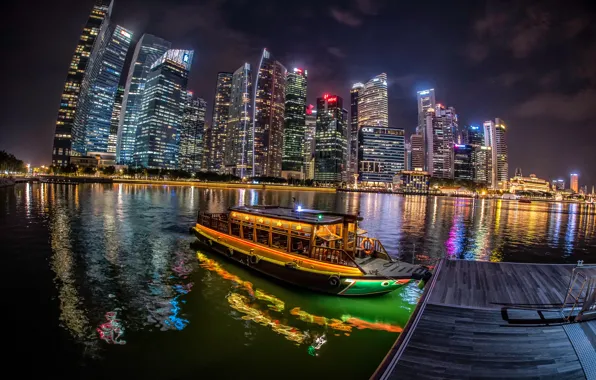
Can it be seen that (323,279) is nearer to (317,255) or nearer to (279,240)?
(317,255)

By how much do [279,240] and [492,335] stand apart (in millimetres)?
12641

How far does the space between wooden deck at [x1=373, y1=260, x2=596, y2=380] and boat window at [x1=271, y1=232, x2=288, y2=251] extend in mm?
9032

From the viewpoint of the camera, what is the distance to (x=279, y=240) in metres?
19.3

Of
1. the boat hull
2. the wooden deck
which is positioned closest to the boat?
the boat hull

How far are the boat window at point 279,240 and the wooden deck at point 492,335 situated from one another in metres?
9.03

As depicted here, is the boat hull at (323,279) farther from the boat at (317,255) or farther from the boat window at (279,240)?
the boat window at (279,240)

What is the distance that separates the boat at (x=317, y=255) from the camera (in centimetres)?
1555

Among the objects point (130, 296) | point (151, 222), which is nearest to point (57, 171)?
point (151, 222)

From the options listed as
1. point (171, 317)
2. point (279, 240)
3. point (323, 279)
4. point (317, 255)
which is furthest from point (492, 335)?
point (279, 240)

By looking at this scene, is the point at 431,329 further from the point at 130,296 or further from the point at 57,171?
the point at 57,171

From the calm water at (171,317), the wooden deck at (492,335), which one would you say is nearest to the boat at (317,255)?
the calm water at (171,317)

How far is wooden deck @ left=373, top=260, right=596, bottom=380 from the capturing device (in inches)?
272

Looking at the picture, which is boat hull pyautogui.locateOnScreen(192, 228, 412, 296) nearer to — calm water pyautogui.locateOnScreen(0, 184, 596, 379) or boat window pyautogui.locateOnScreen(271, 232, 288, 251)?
calm water pyautogui.locateOnScreen(0, 184, 596, 379)

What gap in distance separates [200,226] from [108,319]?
13.1m
